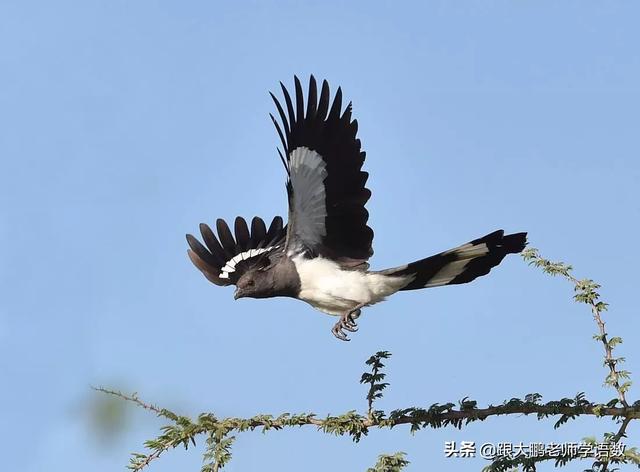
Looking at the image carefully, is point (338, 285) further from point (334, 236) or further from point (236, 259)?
point (236, 259)

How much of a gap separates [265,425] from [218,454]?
420mm

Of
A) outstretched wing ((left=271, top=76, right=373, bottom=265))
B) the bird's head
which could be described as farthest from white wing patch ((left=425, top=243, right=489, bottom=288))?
the bird's head

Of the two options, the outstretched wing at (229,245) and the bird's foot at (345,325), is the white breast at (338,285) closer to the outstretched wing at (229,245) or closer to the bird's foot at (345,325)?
the bird's foot at (345,325)

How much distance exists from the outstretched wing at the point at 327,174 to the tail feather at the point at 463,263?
455mm

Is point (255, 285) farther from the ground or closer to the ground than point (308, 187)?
closer to the ground

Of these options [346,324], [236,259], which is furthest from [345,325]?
Answer: [236,259]

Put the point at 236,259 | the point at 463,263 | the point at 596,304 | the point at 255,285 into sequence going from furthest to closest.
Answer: the point at 236,259
the point at 255,285
the point at 463,263
the point at 596,304

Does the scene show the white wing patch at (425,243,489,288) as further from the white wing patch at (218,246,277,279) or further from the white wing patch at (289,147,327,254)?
the white wing patch at (218,246,277,279)

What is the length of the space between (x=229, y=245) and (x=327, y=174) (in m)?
2.59

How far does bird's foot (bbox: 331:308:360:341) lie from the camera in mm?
7398

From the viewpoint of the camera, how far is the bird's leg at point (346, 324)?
7.40 meters

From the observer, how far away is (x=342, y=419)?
4590 mm

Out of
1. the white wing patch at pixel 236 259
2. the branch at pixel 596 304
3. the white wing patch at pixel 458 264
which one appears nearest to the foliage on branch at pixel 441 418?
the branch at pixel 596 304

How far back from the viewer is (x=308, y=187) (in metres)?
7.48
